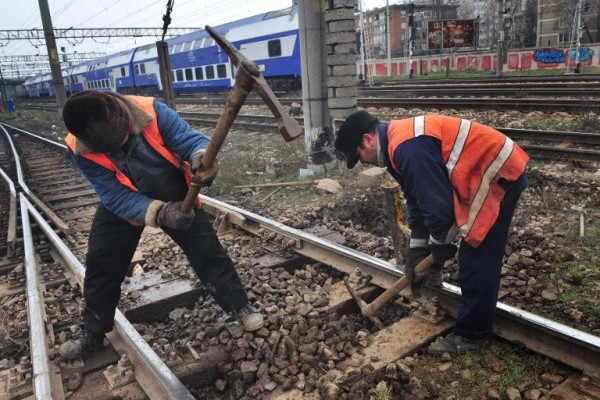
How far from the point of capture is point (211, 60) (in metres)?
25.2

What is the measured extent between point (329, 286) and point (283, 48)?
59.0ft

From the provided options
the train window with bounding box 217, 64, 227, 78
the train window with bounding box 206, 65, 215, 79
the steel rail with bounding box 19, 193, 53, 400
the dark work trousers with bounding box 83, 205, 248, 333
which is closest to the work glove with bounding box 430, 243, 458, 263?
the dark work trousers with bounding box 83, 205, 248, 333

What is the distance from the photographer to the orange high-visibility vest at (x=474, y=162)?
2727mm

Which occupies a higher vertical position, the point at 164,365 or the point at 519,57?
the point at 519,57

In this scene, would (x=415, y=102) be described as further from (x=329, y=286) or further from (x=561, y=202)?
(x=329, y=286)

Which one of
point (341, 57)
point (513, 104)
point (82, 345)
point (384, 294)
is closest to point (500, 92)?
point (513, 104)

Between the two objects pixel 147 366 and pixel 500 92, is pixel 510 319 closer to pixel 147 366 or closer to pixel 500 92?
pixel 147 366

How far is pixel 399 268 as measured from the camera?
3.92m

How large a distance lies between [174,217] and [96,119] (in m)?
0.71

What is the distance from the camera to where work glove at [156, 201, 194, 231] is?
2.98 metres

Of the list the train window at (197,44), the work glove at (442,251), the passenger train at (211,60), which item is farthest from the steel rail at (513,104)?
the train window at (197,44)

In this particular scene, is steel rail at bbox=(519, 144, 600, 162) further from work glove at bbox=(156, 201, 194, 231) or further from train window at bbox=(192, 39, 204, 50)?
train window at bbox=(192, 39, 204, 50)

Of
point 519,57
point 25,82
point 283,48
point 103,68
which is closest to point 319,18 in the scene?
point 283,48

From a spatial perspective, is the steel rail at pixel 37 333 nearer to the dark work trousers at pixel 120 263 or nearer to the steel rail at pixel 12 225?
the dark work trousers at pixel 120 263
